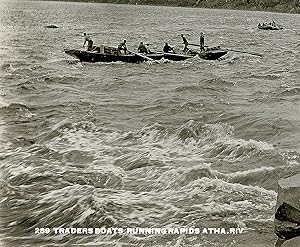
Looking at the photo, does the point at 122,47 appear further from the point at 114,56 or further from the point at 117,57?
the point at 114,56

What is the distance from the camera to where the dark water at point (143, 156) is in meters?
7.51

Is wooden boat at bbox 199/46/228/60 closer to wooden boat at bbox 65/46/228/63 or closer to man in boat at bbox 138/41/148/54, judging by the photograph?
wooden boat at bbox 65/46/228/63

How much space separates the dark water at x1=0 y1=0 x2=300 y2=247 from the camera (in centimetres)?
751

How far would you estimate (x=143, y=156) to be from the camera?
34.0ft

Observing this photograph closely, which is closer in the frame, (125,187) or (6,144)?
(125,187)

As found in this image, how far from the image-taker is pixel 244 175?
970cm

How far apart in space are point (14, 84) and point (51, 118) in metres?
6.26

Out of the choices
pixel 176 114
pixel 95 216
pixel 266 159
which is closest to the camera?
pixel 95 216

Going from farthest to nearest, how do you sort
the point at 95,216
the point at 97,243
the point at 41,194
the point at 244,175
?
the point at 244,175
the point at 41,194
the point at 95,216
the point at 97,243

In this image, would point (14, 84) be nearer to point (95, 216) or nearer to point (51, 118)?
point (51, 118)

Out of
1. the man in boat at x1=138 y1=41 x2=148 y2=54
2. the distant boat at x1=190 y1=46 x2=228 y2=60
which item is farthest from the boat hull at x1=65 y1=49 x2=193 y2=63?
the distant boat at x1=190 y1=46 x2=228 y2=60

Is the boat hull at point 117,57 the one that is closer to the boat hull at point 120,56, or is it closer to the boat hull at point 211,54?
the boat hull at point 120,56

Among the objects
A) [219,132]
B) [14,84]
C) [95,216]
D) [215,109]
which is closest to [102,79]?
[14,84]

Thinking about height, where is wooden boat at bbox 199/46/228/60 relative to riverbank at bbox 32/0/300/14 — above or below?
below
